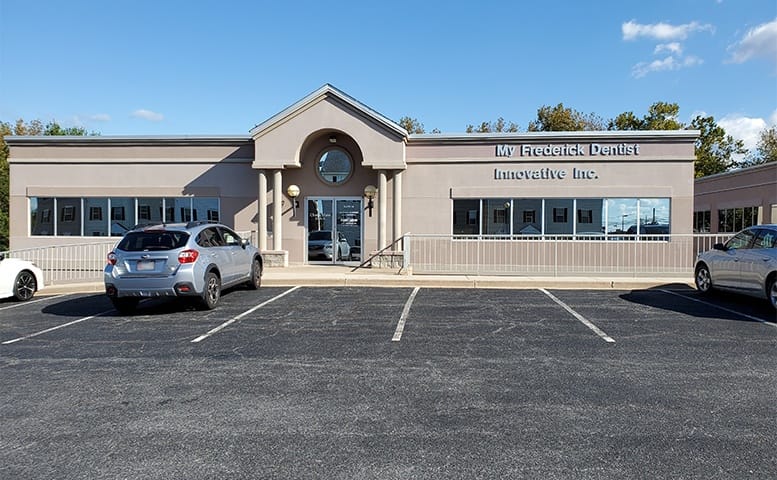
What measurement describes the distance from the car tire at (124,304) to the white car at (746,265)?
11580 millimetres

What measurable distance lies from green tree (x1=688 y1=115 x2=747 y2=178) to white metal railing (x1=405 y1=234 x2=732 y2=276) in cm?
3074

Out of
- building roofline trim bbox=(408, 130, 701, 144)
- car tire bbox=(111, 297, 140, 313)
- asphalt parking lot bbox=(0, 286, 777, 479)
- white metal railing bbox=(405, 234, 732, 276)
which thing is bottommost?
asphalt parking lot bbox=(0, 286, 777, 479)

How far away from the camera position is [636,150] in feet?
55.0

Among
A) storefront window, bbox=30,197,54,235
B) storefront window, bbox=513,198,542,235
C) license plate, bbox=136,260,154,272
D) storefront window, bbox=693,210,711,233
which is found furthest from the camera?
storefront window, bbox=693,210,711,233

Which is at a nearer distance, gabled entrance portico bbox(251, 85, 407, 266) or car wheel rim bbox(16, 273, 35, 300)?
car wheel rim bbox(16, 273, 35, 300)

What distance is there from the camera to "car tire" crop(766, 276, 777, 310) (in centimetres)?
927

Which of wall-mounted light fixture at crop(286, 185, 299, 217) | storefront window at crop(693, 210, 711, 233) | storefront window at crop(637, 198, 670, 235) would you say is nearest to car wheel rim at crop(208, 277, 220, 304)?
wall-mounted light fixture at crop(286, 185, 299, 217)

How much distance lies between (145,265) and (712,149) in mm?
45582

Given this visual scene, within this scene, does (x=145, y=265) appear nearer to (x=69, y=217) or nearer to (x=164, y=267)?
(x=164, y=267)

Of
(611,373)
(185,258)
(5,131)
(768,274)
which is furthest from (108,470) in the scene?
(5,131)

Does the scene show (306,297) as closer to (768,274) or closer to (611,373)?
(611,373)

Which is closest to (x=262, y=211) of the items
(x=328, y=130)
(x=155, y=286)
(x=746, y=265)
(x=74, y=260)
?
(x=328, y=130)

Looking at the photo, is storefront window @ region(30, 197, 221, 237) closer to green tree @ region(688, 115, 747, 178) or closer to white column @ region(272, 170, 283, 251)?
white column @ region(272, 170, 283, 251)

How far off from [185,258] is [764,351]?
9.09 m
